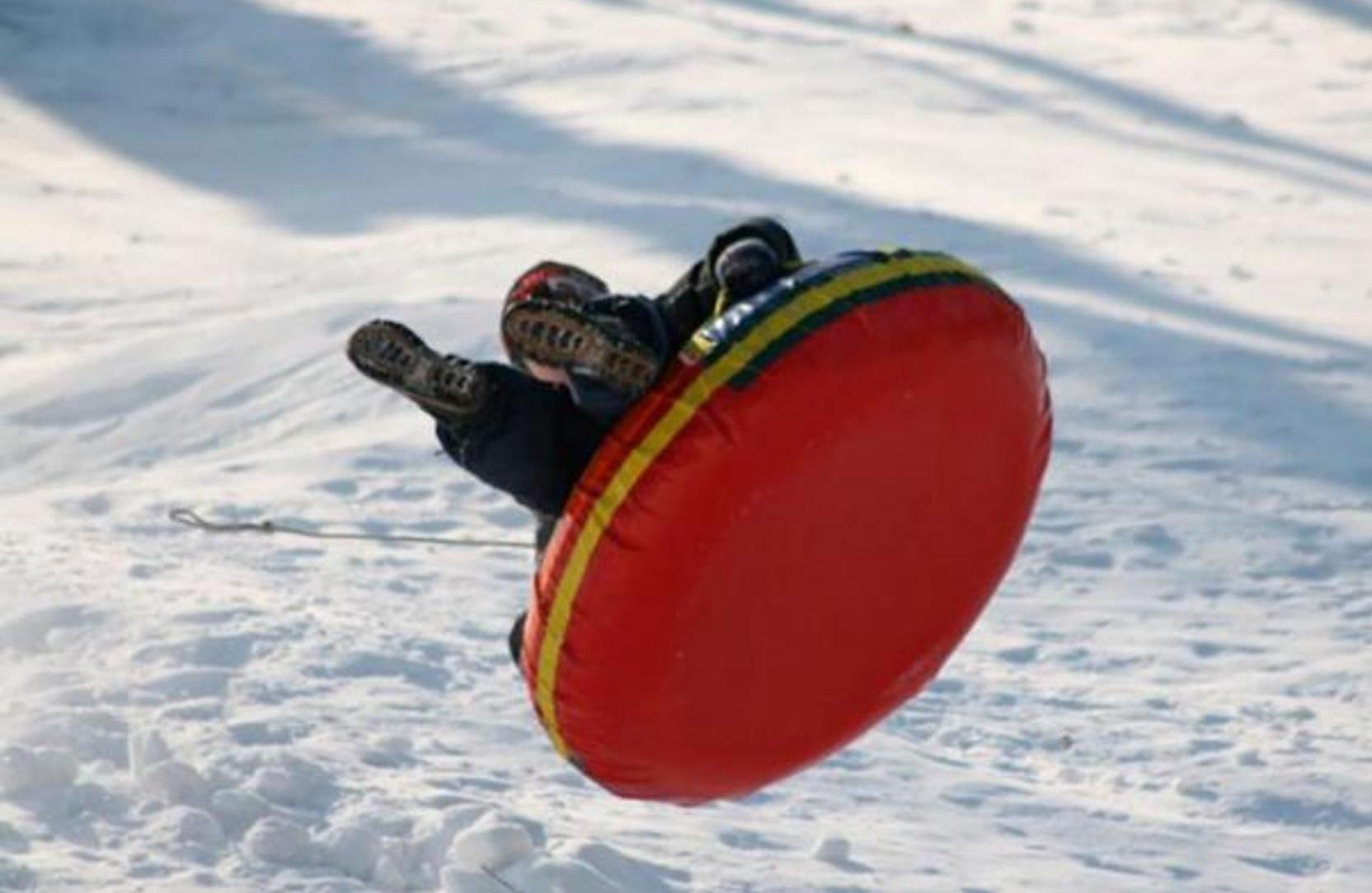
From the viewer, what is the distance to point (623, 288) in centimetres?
1150

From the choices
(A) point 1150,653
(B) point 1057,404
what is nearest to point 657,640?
(A) point 1150,653

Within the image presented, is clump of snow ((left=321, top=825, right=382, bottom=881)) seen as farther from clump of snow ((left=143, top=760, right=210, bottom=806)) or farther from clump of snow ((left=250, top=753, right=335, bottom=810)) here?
clump of snow ((left=143, top=760, right=210, bottom=806))

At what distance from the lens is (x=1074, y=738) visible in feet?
26.1

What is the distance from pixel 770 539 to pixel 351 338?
2.70 ft

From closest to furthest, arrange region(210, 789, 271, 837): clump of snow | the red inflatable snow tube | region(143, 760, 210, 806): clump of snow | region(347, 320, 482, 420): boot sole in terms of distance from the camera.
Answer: the red inflatable snow tube → region(347, 320, 482, 420): boot sole → region(210, 789, 271, 837): clump of snow → region(143, 760, 210, 806): clump of snow

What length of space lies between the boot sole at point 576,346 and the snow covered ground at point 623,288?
1.94m

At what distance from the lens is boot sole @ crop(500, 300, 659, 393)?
15.5 feet

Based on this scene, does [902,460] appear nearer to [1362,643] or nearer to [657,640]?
[657,640]

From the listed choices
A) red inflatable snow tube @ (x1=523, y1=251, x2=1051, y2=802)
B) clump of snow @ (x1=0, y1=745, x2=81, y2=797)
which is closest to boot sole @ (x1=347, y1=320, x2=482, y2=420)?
red inflatable snow tube @ (x1=523, y1=251, x2=1051, y2=802)

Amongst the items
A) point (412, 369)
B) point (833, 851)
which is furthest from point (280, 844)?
point (412, 369)

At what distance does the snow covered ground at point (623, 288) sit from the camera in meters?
6.98

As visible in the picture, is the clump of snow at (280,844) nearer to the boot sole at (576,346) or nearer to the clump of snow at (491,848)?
the clump of snow at (491,848)

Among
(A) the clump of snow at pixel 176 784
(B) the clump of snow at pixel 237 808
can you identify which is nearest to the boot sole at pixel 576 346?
(B) the clump of snow at pixel 237 808

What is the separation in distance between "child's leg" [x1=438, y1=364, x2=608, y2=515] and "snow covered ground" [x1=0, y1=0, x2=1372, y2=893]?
1.68m
